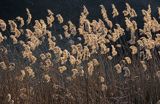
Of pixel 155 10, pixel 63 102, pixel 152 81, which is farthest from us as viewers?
pixel 155 10

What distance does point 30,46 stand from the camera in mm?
6000

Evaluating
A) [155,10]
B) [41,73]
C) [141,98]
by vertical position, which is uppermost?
[155,10]

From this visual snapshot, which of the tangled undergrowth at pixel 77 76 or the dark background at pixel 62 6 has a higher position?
the dark background at pixel 62 6

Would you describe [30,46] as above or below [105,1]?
below

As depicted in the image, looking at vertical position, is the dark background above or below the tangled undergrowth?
above

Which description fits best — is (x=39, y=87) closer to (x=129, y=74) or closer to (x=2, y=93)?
(x=2, y=93)

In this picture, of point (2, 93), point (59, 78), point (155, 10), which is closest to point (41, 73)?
point (59, 78)

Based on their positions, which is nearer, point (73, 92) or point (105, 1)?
point (73, 92)

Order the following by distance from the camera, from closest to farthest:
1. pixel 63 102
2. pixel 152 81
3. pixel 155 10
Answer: pixel 63 102 < pixel 152 81 < pixel 155 10

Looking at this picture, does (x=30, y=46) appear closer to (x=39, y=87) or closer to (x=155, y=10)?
(x=39, y=87)

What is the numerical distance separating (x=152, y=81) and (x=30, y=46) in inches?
55.3

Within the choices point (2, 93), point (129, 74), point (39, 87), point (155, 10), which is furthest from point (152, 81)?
point (155, 10)

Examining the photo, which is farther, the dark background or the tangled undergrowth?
the dark background

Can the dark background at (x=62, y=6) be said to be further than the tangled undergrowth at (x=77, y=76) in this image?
Yes
